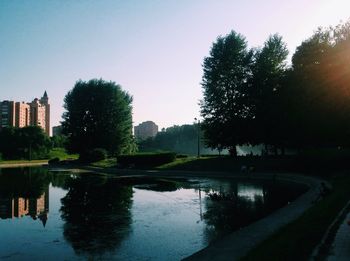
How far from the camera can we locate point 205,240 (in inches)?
574

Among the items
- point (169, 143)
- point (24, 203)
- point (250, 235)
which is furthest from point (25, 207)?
point (169, 143)

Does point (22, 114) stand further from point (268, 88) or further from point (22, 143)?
point (268, 88)

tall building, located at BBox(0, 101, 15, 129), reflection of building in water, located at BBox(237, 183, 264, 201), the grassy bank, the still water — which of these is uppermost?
tall building, located at BBox(0, 101, 15, 129)

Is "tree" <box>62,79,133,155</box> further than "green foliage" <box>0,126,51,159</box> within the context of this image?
No

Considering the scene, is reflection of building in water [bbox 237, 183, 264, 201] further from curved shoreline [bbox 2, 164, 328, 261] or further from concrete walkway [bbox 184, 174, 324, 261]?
concrete walkway [bbox 184, 174, 324, 261]

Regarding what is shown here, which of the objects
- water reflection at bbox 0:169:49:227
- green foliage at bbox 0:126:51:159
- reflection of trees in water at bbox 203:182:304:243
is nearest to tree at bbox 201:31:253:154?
reflection of trees in water at bbox 203:182:304:243

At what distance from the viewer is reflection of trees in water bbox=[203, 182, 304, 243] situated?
56.2 ft

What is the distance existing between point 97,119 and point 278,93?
43627mm

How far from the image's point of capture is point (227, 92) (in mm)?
59219

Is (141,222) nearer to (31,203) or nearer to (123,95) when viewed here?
(31,203)

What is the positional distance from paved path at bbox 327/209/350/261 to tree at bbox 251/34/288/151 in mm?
38568

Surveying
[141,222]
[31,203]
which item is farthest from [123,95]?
[141,222]

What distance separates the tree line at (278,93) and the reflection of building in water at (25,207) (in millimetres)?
28657

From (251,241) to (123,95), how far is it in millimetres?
77320
